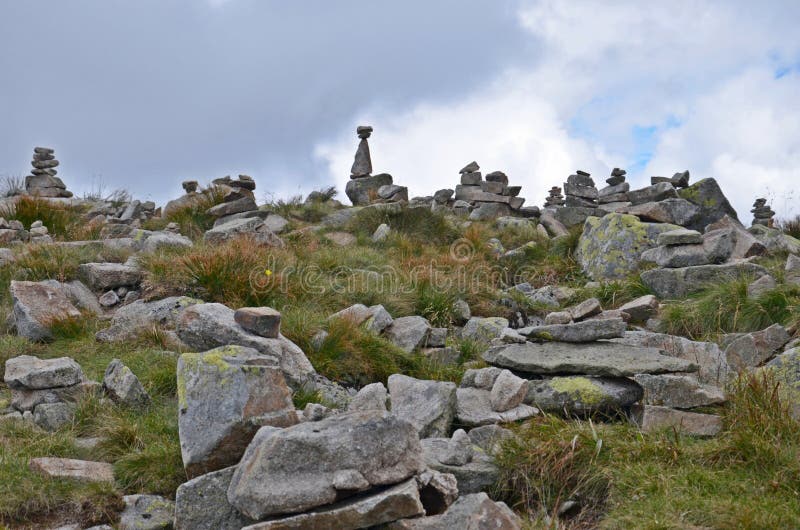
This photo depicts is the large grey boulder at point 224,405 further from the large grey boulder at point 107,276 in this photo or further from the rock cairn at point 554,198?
the rock cairn at point 554,198

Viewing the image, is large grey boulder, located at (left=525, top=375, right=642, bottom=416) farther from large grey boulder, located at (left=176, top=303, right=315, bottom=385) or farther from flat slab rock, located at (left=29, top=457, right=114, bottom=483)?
flat slab rock, located at (left=29, top=457, right=114, bottom=483)

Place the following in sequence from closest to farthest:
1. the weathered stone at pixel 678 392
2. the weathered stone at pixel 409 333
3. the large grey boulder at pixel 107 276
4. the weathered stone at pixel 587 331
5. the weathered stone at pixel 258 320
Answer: the weathered stone at pixel 678 392 → the weathered stone at pixel 258 320 → the weathered stone at pixel 587 331 → the weathered stone at pixel 409 333 → the large grey boulder at pixel 107 276

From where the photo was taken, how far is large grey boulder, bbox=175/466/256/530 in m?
3.97

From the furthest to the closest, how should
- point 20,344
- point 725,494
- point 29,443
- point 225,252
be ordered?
point 225,252, point 20,344, point 29,443, point 725,494

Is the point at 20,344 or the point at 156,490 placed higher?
the point at 20,344

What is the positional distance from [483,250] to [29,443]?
356 inches

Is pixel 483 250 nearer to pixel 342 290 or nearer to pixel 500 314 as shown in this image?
pixel 500 314

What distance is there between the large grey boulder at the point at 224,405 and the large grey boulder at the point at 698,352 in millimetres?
3431

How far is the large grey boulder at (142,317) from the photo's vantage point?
24.3 feet

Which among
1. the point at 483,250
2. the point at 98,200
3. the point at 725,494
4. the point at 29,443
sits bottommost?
the point at 725,494

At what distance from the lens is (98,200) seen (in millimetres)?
19891

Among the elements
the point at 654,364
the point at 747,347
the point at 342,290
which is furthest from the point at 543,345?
the point at 342,290

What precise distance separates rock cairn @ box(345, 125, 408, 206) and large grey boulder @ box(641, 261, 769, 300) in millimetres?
8185

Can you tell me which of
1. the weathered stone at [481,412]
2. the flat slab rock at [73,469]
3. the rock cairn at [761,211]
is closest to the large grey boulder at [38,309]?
the flat slab rock at [73,469]
